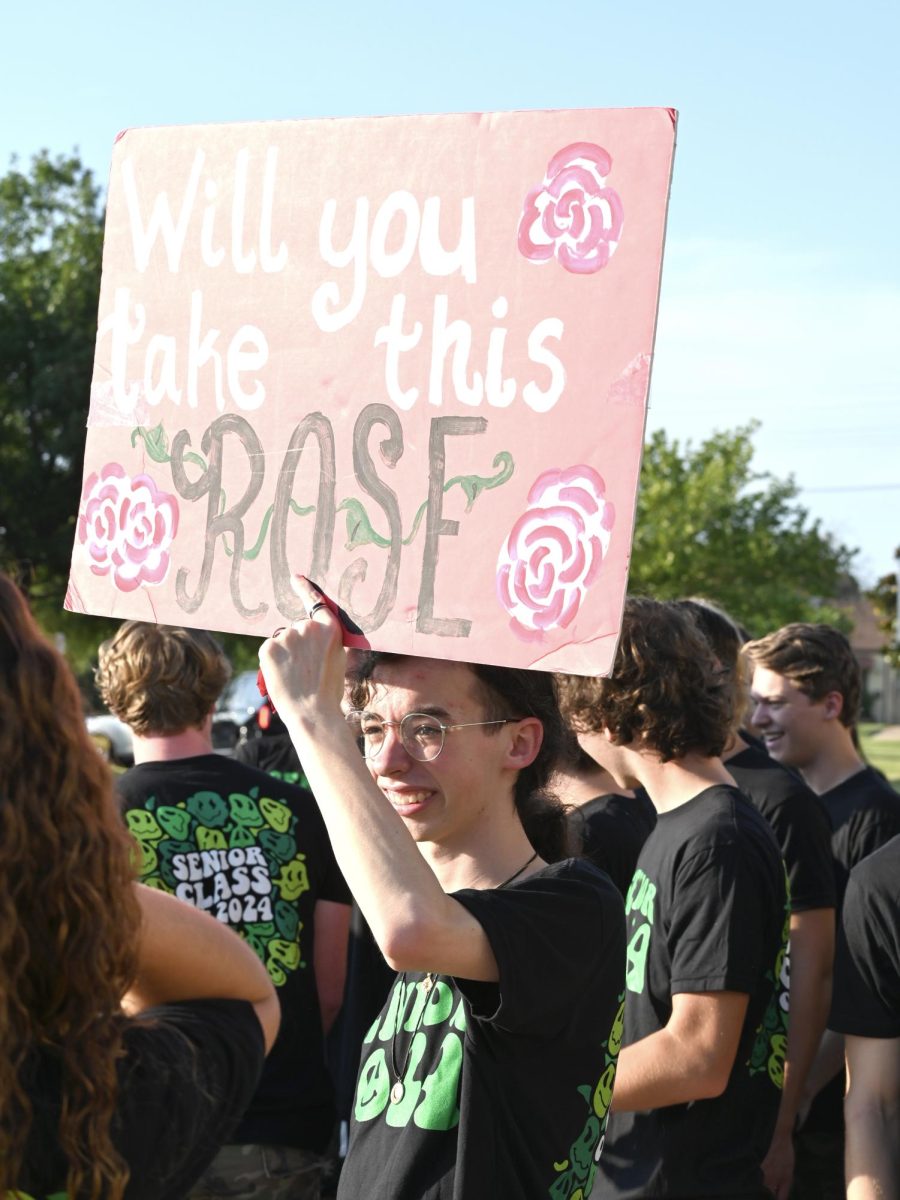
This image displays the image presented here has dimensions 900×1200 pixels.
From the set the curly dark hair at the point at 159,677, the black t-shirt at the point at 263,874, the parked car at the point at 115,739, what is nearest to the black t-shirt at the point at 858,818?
the black t-shirt at the point at 263,874

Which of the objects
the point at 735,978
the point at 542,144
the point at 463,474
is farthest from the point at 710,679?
the point at 542,144

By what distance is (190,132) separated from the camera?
271cm

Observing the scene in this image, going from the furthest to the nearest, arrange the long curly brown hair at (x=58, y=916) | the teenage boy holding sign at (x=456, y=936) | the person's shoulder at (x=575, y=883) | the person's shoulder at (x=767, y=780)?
1. the person's shoulder at (x=767, y=780)
2. the person's shoulder at (x=575, y=883)
3. the teenage boy holding sign at (x=456, y=936)
4. the long curly brown hair at (x=58, y=916)

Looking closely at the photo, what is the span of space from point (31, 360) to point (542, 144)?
35.3 meters

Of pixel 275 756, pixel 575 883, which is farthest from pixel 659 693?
pixel 275 756

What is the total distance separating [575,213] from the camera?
224cm

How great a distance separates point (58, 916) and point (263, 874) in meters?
2.35

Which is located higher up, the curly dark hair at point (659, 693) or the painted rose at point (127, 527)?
the painted rose at point (127, 527)

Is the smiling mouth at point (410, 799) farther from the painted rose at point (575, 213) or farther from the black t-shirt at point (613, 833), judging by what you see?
the black t-shirt at point (613, 833)

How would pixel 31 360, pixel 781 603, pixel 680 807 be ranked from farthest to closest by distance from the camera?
pixel 781 603 → pixel 31 360 → pixel 680 807

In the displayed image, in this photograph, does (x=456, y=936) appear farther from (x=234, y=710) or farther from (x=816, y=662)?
(x=234, y=710)

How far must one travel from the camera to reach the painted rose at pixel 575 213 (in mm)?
2223

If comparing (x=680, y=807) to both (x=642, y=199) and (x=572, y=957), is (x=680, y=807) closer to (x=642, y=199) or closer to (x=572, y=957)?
(x=572, y=957)

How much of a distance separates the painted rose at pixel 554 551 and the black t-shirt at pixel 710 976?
1019 millimetres
